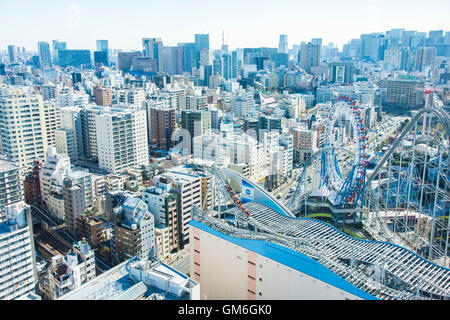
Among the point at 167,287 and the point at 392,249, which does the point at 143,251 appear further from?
the point at 392,249

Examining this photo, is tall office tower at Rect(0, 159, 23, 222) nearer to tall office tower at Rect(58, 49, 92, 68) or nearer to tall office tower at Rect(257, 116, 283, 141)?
tall office tower at Rect(257, 116, 283, 141)

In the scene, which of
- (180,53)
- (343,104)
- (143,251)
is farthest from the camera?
(180,53)

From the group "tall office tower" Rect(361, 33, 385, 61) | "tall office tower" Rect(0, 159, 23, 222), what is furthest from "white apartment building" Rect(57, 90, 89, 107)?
"tall office tower" Rect(361, 33, 385, 61)

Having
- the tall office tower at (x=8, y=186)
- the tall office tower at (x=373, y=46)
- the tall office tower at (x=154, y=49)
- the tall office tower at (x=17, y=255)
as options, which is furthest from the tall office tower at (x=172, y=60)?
the tall office tower at (x=17, y=255)

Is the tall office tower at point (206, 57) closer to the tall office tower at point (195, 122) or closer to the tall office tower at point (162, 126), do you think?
the tall office tower at point (162, 126)

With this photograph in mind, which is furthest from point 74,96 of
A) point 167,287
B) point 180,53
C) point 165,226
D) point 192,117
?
→ point 180,53

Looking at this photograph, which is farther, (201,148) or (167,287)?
(201,148)
